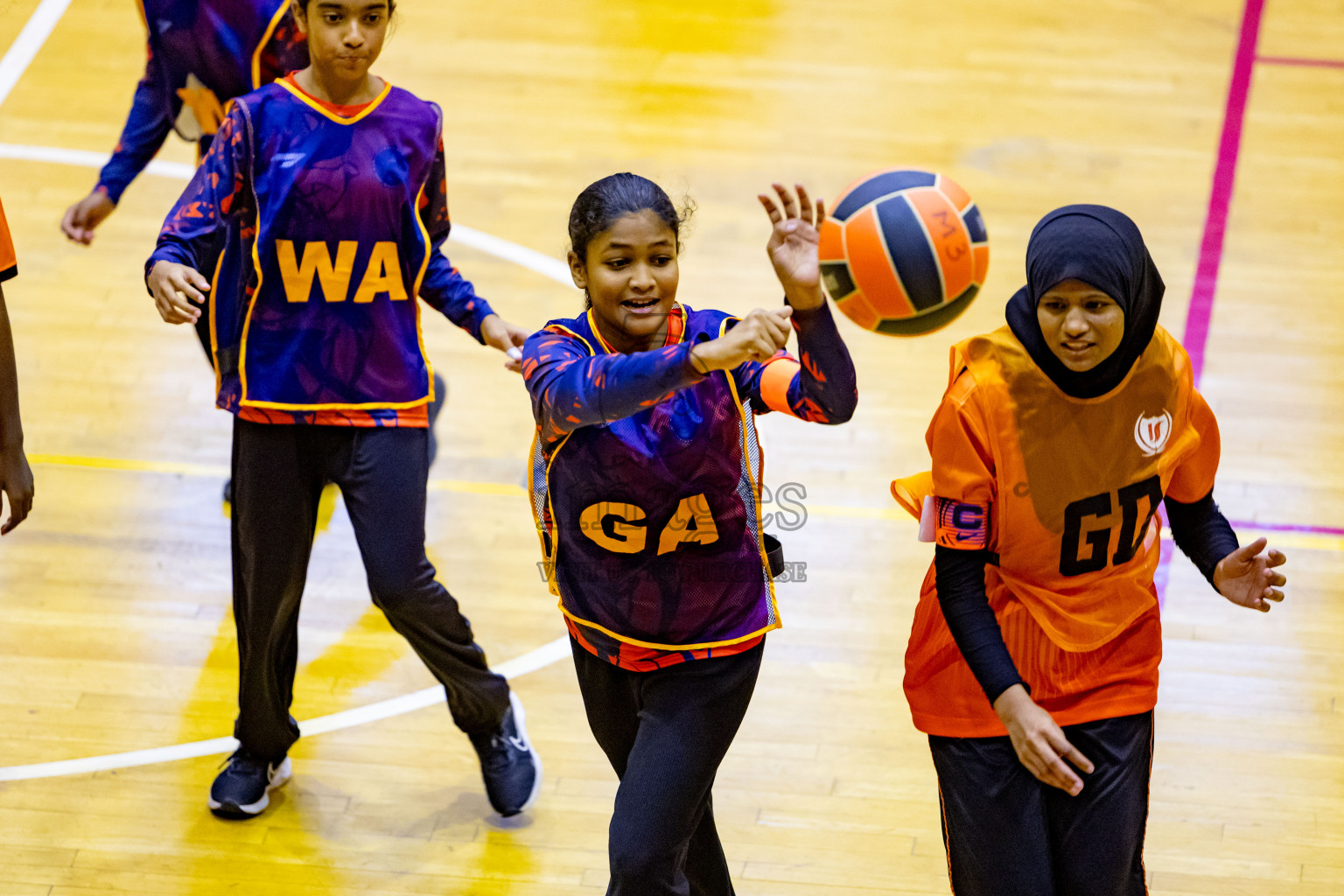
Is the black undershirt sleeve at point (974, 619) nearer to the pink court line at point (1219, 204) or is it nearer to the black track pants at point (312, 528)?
the black track pants at point (312, 528)

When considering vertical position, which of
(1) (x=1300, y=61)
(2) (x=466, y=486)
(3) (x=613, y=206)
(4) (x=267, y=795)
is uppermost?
(1) (x=1300, y=61)

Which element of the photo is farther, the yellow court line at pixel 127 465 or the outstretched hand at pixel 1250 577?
the yellow court line at pixel 127 465

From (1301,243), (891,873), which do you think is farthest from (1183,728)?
(1301,243)

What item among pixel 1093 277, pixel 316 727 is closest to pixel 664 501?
pixel 1093 277

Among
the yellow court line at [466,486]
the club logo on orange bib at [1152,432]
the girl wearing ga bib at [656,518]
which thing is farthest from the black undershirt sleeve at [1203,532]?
the yellow court line at [466,486]

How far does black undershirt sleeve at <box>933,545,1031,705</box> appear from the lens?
3146 mm

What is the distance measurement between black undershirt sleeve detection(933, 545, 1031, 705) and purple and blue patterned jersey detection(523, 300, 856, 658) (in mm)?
371

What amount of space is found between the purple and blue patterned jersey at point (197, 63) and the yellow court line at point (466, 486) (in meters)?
1.31

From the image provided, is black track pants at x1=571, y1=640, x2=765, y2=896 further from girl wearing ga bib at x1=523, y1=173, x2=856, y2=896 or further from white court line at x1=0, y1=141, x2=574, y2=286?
white court line at x1=0, y1=141, x2=574, y2=286

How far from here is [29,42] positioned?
9.05m

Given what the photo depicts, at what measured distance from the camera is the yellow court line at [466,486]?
18.6 feet

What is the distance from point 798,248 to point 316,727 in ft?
8.27

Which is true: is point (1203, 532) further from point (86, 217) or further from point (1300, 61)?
point (1300, 61)

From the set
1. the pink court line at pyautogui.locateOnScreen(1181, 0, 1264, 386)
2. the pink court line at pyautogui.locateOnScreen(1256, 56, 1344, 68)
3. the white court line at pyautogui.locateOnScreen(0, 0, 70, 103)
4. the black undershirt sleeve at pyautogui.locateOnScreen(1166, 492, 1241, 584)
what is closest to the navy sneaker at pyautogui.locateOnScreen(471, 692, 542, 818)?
the black undershirt sleeve at pyautogui.locateOnScreen(1166, 492, 1241, 584)
